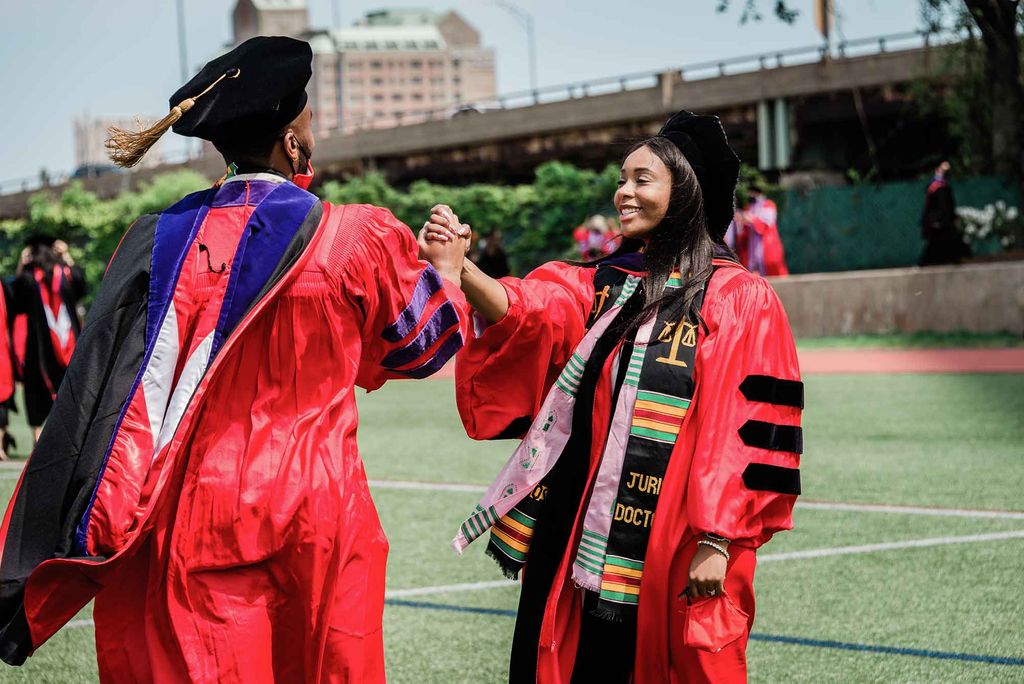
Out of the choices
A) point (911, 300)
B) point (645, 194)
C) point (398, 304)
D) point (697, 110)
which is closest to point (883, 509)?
point (645, 194)

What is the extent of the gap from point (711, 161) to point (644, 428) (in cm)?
82

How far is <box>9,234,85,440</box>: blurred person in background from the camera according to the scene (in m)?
11.8

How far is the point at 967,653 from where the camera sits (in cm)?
507

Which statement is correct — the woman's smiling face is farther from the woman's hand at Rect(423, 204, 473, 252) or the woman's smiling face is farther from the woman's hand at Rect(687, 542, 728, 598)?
the woman's hand at Rect(687, 542, 728, 598)

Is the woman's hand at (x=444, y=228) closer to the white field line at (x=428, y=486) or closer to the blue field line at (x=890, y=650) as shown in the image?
the blue field line at (x=890, y=650)

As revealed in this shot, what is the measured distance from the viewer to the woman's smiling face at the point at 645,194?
355 centimetres

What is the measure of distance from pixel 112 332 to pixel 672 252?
5.06ft

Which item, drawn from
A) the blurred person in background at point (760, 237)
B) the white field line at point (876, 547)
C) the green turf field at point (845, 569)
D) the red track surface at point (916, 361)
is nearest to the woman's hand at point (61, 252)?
the green turf field at point (845, 569)

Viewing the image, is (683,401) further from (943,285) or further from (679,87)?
(679,87)

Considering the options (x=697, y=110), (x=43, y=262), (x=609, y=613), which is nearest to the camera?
(x=609, y=613)

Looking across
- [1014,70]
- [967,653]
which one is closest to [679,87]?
[1014,70]

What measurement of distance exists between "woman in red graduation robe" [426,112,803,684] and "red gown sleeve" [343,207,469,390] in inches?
10.9

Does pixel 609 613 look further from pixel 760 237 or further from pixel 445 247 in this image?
pixel 760 237

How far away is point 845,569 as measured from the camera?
649 centimetres
